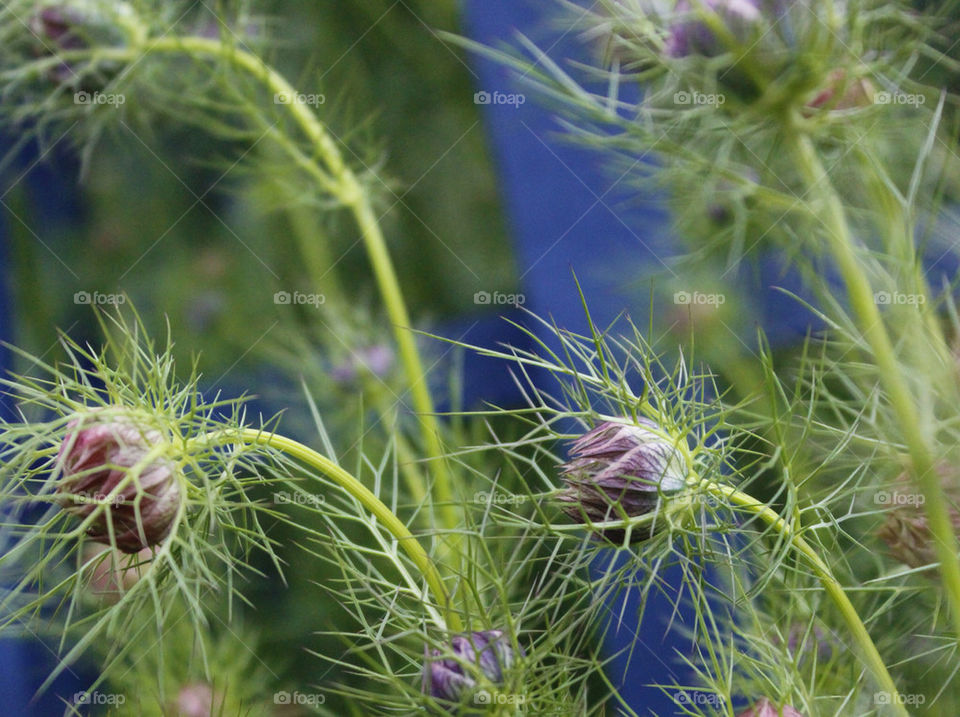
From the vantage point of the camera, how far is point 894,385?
39cm

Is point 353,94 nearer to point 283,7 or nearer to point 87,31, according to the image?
point 283,7

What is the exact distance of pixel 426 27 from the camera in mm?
1004

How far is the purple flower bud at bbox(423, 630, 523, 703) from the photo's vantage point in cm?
34

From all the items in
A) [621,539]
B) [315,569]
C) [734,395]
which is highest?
[621,539]

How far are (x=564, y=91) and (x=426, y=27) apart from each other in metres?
0.46

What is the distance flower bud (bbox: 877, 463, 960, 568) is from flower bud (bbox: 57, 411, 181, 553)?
1.05ft

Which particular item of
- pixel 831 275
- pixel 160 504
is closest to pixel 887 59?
pixel 831 275
